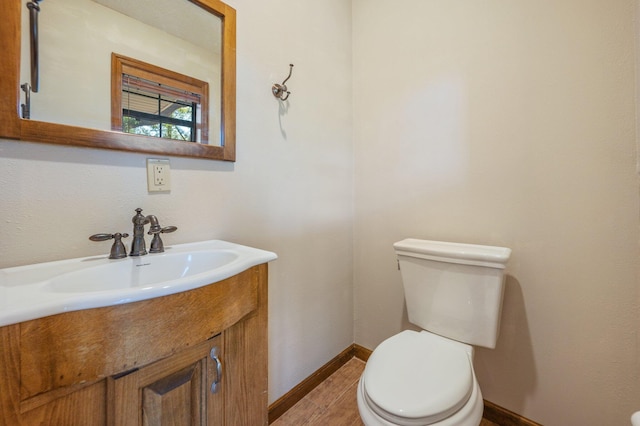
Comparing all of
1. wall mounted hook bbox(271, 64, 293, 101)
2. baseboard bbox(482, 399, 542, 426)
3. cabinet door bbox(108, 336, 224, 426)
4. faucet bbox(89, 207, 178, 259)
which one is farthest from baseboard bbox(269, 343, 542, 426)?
wall mounted hook bbox(271, 64, 293, 101)

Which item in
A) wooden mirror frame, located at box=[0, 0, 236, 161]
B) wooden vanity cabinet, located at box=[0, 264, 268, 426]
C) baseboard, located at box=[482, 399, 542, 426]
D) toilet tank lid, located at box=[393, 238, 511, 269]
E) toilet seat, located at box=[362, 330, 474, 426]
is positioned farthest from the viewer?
baseboard, located at box=[482, 399, 542, 426]

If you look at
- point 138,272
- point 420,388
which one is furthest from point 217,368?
point 420,388

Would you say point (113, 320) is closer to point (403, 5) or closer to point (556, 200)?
point (556, 200)

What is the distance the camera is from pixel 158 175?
0.88 m

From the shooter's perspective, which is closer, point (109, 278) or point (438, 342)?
point (109, 278)

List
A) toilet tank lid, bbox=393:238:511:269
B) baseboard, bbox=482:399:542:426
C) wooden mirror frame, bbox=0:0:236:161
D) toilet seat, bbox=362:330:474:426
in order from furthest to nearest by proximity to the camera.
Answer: baseboard, bbox=482:399:542:426 < toilet tank lid, bbox=393:238:511:269 < toilet seat, bbox=362:330:474:426 < wooden mirror frame, bbox=0:0:236:161

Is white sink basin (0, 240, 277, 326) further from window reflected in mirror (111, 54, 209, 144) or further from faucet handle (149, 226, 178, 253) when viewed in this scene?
window reflected in mirror (111, 54, 209, 144)

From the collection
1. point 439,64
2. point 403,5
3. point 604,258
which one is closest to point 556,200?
point 604,258

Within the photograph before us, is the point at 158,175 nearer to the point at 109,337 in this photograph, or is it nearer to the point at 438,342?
the point at 109,337

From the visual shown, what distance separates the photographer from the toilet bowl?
75cm

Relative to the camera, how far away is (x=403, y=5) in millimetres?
1429

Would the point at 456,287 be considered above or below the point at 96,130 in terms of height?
below

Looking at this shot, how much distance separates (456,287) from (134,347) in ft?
3.58

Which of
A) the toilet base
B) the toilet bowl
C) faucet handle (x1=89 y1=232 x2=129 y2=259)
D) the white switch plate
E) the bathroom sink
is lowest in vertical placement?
the toilet base
